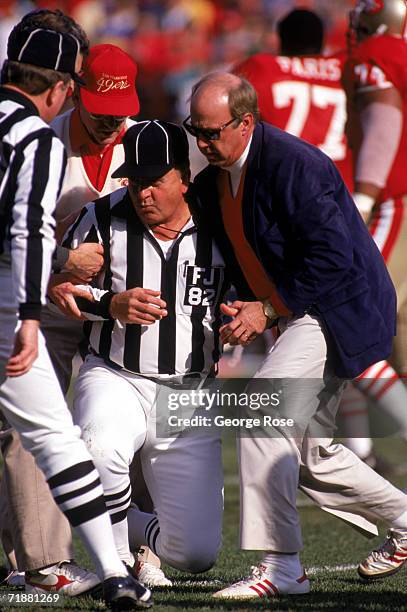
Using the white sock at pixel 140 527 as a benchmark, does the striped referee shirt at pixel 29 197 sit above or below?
above

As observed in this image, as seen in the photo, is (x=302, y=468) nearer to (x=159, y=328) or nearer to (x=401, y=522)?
(x=401, y=522)

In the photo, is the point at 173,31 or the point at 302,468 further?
the point at 173,31

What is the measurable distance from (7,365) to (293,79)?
379 centimetres

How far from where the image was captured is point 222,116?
4.41 metres

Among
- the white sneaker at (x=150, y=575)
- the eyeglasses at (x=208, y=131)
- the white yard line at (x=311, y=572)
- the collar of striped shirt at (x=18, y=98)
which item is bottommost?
the white yard line at (x=311, y=572)

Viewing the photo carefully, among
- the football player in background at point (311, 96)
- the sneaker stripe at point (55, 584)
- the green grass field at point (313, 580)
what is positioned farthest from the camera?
the football player in background at point (311, 96)

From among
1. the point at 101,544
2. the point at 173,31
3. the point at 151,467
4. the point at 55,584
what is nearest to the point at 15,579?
the point at 55,584

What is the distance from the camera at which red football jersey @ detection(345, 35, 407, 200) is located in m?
6.61

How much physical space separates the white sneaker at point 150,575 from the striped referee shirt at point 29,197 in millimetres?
1485

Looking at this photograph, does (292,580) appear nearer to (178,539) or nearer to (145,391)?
(178,539)

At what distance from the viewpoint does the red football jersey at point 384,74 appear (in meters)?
6.61
